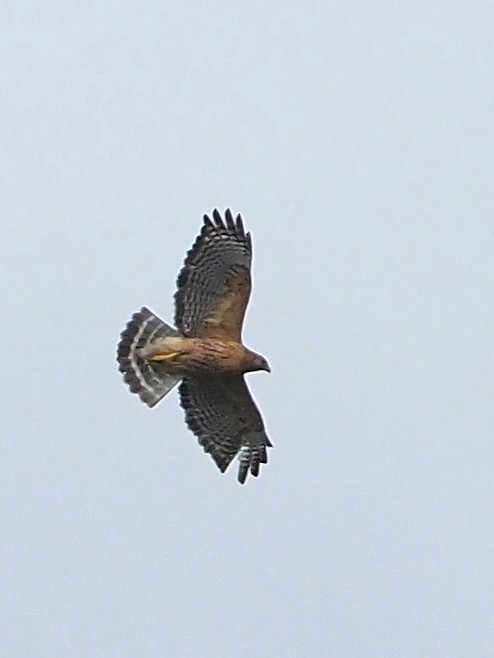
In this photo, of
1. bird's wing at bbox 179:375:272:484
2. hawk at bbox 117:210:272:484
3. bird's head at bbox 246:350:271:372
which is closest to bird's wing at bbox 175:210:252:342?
hawk at bbox 117:210:272:484

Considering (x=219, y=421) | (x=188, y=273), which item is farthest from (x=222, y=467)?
(x=188, y=273)

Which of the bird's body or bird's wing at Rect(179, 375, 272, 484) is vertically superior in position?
the bird's body

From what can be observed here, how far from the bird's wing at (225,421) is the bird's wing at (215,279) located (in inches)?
22.8

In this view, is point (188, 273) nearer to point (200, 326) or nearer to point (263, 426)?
point (200, 326)

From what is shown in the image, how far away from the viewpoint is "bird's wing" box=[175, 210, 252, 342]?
19328mm

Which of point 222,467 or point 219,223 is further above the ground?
point 219,223

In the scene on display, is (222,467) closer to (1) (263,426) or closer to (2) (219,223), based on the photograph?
(1) (263,426)

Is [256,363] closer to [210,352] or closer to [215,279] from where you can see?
[210,352]

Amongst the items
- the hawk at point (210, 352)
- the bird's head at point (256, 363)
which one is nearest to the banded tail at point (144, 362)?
the hawk at point (210, 352)

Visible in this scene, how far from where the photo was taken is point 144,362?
1980 cm

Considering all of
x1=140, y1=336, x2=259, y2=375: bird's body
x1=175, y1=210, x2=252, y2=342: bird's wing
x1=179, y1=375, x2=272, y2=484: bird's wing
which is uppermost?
x1=175, y1=210, x2=252, y2=342: bird's wing

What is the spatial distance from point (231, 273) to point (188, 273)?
39 centimetres

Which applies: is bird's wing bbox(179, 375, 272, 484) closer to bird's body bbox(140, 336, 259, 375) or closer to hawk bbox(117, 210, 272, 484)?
hawk bbox(117, 210, 272, 484)

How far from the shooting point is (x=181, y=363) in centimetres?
1966
